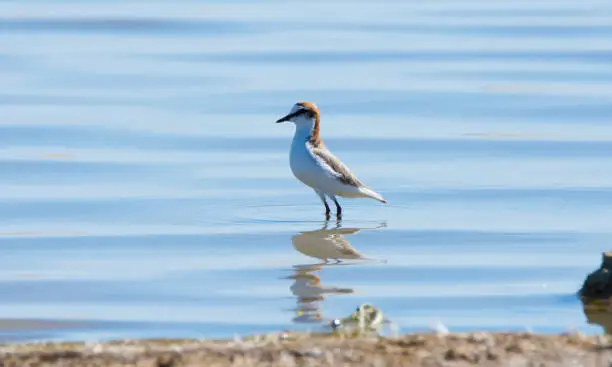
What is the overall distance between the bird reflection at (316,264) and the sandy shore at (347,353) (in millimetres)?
1959

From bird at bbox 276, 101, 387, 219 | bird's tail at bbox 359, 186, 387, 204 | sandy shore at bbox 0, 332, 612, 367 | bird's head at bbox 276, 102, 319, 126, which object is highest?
bird's head at bbox 276, 102, 319, 126

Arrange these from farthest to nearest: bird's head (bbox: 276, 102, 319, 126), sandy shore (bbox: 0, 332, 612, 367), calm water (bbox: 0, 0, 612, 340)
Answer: bird's head (bbox: 276, 102, 319, 126)
calm water (bbox: 0, 0, 612, 340)
sandy shore (bbox: 0, 332, 612, 367)

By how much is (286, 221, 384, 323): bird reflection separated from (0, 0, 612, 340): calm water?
32 mm

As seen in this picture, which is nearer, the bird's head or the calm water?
the calm water

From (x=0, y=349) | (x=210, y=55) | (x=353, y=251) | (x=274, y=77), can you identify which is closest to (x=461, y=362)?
(x=0, y=349)

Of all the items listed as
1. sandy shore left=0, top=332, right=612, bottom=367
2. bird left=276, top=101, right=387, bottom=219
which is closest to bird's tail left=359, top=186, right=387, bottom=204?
bird left=276, top=101, right=387, bottom=219

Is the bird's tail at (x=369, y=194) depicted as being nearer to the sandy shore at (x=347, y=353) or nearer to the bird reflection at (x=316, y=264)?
the bird reflection at (x=316, y=264)

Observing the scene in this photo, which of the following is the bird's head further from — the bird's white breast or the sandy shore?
the sandy shore

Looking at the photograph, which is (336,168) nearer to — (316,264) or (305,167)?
(305,167)

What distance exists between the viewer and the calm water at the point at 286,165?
887 cm

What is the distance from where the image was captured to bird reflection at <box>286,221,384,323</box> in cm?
846

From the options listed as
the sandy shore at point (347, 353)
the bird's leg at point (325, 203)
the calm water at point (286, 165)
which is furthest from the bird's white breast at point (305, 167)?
the sandy shore at point (347, 353)

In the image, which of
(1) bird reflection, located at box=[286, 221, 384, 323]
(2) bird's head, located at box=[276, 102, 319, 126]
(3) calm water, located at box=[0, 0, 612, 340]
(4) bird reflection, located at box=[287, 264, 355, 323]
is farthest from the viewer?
(2) bird's head, located at box=[276, 102, 319, 126]

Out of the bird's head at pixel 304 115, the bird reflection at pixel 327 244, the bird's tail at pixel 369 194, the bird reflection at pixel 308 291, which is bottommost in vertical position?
the bird reflection at pixel 308 291
